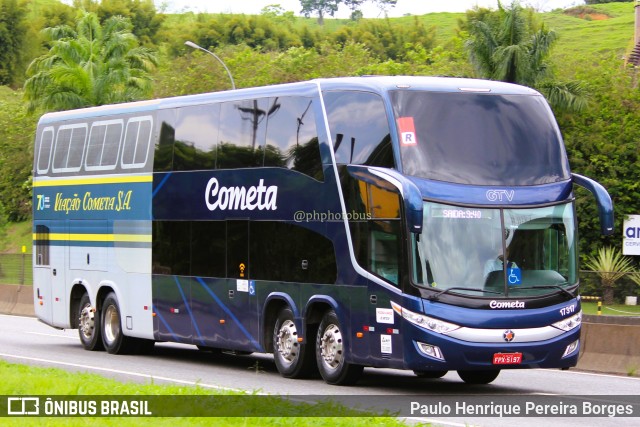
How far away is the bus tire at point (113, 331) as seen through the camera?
23281 millimetres

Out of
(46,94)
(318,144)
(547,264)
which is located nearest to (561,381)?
(547,264)

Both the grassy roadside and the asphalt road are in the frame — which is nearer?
the grassy roadside

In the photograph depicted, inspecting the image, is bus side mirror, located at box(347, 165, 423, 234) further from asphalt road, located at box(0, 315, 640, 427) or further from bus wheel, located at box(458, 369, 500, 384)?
bus wheel, located at box(458, 369, 500, 384)

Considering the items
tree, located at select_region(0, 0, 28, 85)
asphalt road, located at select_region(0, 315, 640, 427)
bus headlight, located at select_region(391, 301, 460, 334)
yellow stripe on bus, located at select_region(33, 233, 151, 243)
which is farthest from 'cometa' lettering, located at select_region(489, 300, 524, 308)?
tree, located at select_region(0, 0, 28, 85)

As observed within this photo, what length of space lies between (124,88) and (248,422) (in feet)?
146

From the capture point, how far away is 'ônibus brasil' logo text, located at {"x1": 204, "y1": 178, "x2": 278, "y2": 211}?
19078 mm

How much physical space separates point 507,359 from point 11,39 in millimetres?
99984

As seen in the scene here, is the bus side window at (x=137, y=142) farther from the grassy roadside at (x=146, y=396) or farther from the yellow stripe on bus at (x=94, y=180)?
the grassy roadside at (x=146, y=396)

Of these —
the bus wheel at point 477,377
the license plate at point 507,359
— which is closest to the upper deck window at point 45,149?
the bus wheel at point 477,377

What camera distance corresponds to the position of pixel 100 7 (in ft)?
403

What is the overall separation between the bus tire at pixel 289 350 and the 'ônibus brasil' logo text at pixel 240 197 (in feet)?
5.44

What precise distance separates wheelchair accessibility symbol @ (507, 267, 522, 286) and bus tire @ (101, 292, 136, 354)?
9284 mm

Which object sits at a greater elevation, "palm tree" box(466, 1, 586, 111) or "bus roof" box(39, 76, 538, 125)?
"palm tree" box(466, 1, 586, 111)

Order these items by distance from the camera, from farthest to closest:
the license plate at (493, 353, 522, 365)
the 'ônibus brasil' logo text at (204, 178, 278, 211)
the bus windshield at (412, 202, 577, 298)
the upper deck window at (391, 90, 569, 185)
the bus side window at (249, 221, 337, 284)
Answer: the 'ônibus brasil' logo text at (204, 178, 278, 211), the bus side window at (249, 221, 337, 284), the upper deck window at (391, 90, 569, 185), the bus windshield at (412, 202, 577, 298), the license plate at (493, 353, 522, 365)
